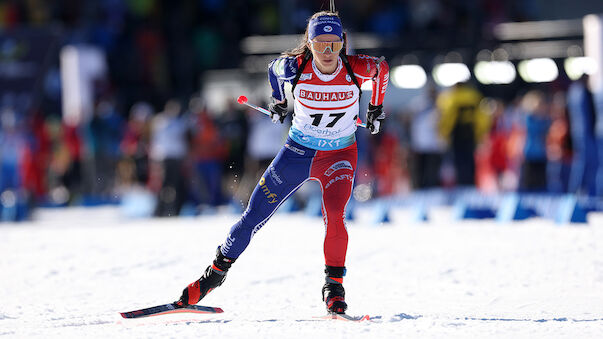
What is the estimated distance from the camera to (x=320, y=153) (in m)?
5.64

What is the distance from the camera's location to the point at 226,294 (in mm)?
6547

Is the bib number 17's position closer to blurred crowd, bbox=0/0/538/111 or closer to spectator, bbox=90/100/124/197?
spectator, bbox=90/100/124/197

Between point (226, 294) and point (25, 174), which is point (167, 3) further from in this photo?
point (226, 294)

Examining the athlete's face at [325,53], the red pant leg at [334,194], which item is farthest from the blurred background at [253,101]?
the athlete's face at [325,53]

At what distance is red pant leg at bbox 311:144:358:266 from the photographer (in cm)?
555

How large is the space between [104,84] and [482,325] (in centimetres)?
1392

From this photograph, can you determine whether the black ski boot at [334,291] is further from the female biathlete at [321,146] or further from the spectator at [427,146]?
the spectator at [427,146]

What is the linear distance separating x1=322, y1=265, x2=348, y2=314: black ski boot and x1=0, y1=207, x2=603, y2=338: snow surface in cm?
15

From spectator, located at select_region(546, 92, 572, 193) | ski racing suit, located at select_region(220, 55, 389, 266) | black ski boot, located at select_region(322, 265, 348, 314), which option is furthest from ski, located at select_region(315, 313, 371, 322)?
spectator, located at select_region(546, 92, 572, 193)

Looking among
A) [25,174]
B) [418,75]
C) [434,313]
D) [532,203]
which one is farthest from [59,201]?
[434,313]

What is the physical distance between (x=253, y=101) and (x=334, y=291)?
9.92 metres

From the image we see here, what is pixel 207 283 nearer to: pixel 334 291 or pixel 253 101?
pixel 334 291

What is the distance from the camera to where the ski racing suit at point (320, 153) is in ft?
18.2

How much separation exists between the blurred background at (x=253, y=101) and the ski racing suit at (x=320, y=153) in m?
6.25
